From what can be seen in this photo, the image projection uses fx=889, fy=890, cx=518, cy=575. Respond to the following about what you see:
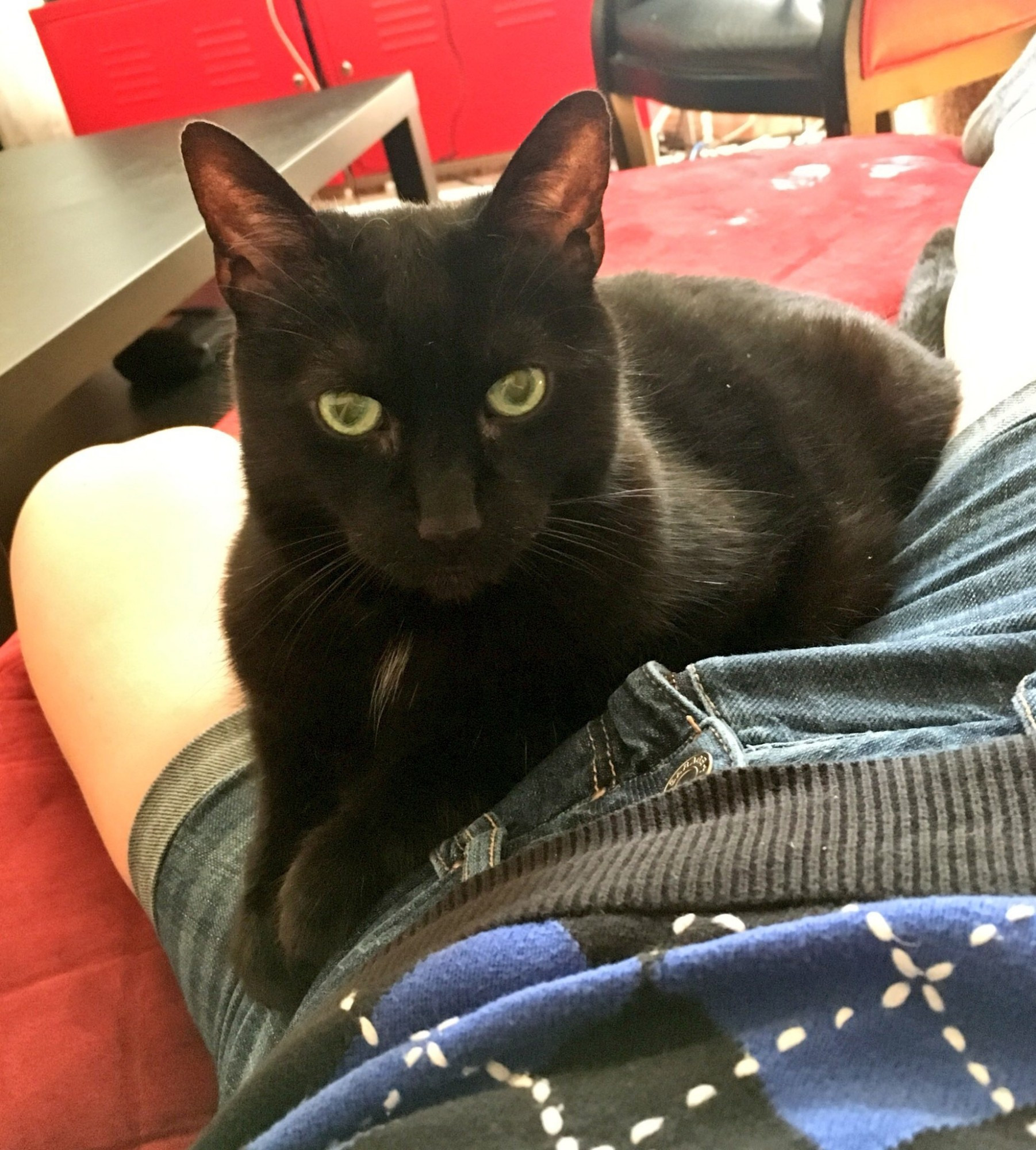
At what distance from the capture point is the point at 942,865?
1.10 feet

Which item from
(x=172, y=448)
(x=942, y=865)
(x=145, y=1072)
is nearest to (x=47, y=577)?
(x=172, y=448)

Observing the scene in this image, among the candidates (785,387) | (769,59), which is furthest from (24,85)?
(785,387)

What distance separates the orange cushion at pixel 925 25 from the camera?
7.14ft

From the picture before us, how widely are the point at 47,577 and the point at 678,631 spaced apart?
63cm

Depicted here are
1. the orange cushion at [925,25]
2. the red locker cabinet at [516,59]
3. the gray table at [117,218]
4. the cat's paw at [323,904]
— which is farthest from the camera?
the red locker cabinet at [516,59]

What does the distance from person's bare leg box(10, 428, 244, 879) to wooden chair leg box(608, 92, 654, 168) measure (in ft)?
7.73

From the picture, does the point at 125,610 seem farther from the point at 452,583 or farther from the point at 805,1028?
the point at 805,1028

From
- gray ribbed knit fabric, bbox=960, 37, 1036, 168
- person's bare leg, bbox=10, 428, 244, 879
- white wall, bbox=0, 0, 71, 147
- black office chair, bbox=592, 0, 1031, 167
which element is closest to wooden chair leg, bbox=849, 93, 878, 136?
black office chair, bbox=592, 0, 1031, 167

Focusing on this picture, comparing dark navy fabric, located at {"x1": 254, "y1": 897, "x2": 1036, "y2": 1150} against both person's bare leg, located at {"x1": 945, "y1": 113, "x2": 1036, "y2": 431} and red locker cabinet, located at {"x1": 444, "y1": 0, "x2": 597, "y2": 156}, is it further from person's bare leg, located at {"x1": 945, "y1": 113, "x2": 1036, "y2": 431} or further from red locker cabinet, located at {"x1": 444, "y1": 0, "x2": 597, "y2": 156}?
red locker cabinet, located at {"x1": 444, "y1": 0, "x2": 597, "y2": 156}

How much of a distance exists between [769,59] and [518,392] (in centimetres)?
221

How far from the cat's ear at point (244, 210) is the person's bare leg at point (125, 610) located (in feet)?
1.05

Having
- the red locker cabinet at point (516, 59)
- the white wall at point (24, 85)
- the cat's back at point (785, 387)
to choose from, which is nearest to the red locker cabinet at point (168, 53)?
the white wall at point (24, 85)

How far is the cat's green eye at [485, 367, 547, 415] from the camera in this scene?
2.19 feet

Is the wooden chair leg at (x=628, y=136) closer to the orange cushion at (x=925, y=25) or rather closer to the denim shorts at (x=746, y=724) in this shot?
the orange cushion at (x=925, y=25)
